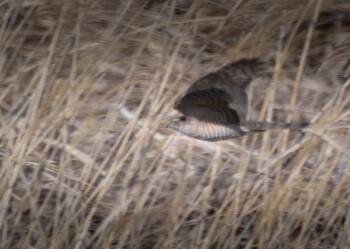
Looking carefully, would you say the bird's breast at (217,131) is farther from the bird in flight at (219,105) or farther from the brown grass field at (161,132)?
the brown grass field at (161,132)

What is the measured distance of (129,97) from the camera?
2.75 meters

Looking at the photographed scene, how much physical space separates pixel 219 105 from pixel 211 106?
2cm

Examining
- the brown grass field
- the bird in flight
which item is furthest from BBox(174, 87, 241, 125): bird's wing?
the brown grass field

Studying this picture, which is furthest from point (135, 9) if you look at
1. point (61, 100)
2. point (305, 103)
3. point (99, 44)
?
point (305, 103)

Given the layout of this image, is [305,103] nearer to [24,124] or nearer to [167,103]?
[167,103]

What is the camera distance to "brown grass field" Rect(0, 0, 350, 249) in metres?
2.68

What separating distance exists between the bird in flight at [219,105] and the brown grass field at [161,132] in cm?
10

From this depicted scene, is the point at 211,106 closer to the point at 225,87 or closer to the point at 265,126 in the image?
the point at 225,87

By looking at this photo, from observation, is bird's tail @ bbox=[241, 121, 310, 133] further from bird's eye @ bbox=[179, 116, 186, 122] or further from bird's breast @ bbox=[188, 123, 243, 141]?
bird's eye @ bbox=[179, 116, 186, 122]

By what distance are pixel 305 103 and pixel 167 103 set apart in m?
0.36

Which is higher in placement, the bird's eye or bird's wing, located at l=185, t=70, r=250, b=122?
bird's wing, located at l=185, t=70, r=250, b=122

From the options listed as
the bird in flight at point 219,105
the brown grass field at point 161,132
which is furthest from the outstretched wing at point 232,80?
the brown grass field at point 161,132

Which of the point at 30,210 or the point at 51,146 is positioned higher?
the point at 51,146

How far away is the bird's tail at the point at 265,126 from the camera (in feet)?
8.59
